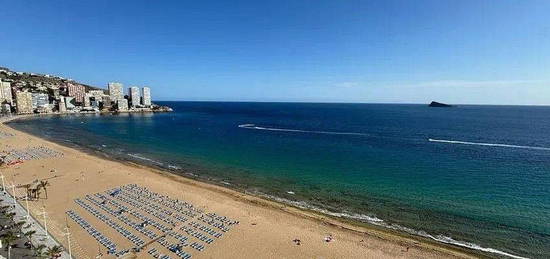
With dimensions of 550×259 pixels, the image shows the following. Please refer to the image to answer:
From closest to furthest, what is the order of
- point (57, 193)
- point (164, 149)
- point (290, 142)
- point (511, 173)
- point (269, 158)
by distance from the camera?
1. point (57, 193)
2. point (511, 173)
3. point (269, 158)
4. point (164, 149)
5. point (290, 142)

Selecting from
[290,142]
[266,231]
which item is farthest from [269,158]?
[266,231]

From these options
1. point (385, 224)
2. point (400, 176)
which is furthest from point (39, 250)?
point (400, 176)

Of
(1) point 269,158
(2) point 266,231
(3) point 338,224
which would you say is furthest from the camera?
(1) point 269,158

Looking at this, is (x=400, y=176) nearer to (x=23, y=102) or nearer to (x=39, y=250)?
(x=39, y=250)

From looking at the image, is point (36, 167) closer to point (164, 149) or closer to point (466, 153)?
point (164, 149)

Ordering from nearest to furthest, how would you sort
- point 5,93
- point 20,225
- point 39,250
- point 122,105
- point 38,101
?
1. point 39,250
2. point 20,225
3. point 5,93
4. point 38,101
5. point 122,105

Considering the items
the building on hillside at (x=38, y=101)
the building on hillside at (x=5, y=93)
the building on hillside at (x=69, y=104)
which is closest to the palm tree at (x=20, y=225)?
the building on hillside at (x=38, y=101)
